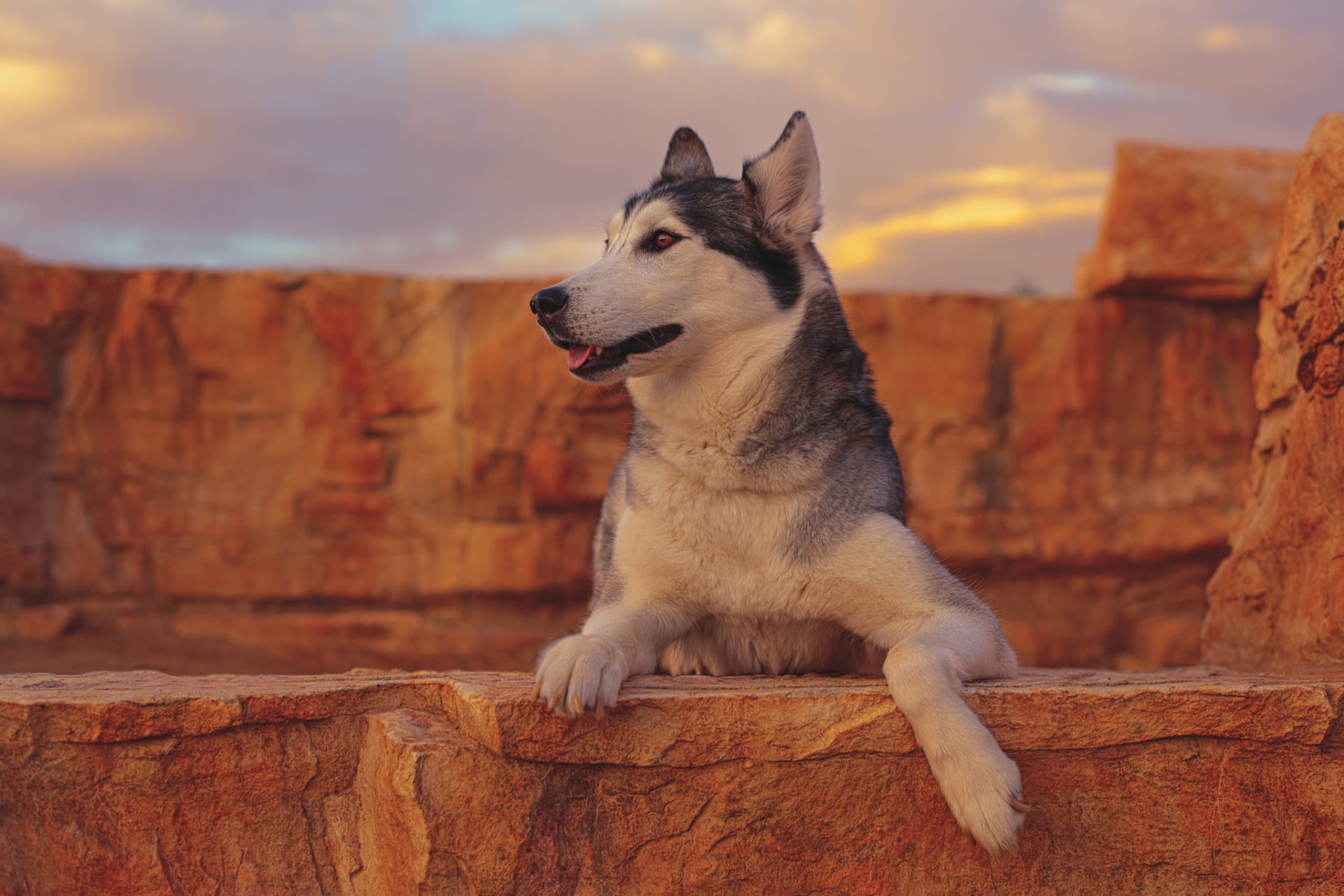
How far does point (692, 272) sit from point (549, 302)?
45 centimetres

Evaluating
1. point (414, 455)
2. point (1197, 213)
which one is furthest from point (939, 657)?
point (1197, 213)

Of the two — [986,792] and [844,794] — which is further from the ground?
[986,792]

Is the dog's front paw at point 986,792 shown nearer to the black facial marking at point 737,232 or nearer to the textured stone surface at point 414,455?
the black facial marking at point 737,232

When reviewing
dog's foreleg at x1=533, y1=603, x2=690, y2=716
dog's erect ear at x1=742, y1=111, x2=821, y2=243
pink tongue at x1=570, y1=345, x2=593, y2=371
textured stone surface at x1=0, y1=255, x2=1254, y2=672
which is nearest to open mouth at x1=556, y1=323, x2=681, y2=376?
pink tongue at x1=570, y1=345, x2=593, y2=371

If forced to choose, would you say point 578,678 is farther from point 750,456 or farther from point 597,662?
point 750,456

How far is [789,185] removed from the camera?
315 centimetres

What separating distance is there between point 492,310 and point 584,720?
264 inches

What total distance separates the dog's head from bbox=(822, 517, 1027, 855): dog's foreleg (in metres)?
0.70

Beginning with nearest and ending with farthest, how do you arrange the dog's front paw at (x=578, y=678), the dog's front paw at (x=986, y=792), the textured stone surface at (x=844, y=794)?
the dog's front paw at (x=986, y=792), the dog's front paw at (x=578, y=678), the textured stone surface at (x=844, y=794)

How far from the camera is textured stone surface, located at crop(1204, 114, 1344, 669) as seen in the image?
353 centimetres

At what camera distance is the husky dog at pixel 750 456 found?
110 inches

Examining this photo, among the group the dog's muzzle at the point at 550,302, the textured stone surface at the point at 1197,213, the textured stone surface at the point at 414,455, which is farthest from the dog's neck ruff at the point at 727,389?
the textured stone surface at the point at 1197,213

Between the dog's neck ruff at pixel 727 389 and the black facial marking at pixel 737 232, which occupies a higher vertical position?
the black facial marking at pixel 737 232

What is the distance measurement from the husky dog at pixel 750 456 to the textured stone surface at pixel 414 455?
5628 mm
